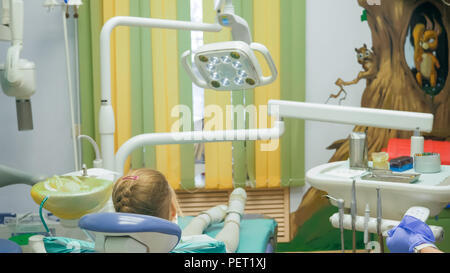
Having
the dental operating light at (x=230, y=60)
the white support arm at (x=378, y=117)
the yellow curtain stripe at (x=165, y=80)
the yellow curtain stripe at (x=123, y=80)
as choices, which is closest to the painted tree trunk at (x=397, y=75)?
the yellow curtain stripe at (x=165, y=80)

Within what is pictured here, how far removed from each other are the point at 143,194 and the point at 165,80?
1.71m

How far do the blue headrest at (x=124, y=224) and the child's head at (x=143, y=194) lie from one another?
0.40 metres

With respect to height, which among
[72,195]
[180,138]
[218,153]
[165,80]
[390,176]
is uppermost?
[165,80]

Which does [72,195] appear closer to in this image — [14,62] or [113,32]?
[14,62]

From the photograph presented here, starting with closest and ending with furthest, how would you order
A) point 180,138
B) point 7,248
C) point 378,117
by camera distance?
1. point 7,248
2. point 378,117
3. point 180,138

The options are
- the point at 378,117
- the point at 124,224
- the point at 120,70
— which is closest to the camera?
the point at 124,224

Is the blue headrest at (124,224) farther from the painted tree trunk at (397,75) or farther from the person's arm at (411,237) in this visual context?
the painted tree trunk at (397,75)

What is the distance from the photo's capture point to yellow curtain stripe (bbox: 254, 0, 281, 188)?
2.96 m

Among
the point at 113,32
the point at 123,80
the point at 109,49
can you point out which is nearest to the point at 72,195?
the point at 109,49

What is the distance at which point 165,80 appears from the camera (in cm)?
296

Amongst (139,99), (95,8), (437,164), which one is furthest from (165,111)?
(437,164)

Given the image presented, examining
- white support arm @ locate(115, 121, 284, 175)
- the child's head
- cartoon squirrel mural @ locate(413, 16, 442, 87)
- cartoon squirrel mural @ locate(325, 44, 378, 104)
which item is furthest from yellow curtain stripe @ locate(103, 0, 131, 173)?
cartoon squirrel mural @ locate(413, 16, 442, 87)
